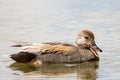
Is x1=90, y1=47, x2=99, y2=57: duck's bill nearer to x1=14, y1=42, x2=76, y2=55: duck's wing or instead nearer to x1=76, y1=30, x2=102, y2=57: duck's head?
x1=76, y1=30, x2=102, y2=57: duck's head

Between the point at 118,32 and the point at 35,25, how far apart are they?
2720 mm

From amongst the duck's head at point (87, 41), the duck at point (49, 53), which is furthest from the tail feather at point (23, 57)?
the duck's head at point (87, 41)

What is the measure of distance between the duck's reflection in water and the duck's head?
1.84 ft

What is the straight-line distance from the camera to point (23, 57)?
15.4 m

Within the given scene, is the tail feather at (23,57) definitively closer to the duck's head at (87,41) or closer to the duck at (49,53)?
the duck at (49,53)

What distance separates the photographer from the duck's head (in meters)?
15.9

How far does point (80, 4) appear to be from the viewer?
22422 millimetres

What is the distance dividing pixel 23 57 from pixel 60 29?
10.9 ft

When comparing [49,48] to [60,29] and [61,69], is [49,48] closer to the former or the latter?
[61,69]

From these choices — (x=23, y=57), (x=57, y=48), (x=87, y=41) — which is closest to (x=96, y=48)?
(x=87, y=41)

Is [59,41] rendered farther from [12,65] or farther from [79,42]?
[12,65]

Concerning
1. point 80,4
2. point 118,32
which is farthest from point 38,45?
point 80,4

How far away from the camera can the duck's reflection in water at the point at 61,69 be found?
14.0m

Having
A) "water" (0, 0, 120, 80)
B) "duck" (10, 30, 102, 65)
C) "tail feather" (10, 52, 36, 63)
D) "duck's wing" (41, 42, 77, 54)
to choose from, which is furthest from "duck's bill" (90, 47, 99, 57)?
"tail feather" (10, 52, 36, 63)
